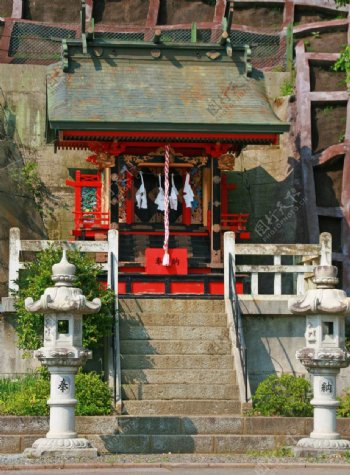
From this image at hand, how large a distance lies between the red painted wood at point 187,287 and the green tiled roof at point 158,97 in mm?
3705

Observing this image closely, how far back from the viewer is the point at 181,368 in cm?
2747

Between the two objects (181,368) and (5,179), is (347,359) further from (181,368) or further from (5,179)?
(5,179)

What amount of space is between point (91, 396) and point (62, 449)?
11.2 feet

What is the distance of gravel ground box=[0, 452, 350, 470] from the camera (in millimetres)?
21719

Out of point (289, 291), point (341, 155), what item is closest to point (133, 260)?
point (289, 291)

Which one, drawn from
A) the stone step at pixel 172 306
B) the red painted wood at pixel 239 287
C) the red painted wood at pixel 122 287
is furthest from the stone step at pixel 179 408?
the red painted wood at pixel 239 287

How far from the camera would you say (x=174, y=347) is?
27875 mm

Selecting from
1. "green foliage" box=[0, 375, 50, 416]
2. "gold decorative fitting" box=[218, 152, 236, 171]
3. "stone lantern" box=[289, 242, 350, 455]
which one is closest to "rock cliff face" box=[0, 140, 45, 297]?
"green foliage" box=[0, 375, 50, 416]

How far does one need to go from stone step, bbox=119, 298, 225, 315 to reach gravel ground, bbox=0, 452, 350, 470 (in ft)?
20.0

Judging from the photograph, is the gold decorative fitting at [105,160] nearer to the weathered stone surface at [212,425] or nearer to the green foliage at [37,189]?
the green foliage at [37,189]

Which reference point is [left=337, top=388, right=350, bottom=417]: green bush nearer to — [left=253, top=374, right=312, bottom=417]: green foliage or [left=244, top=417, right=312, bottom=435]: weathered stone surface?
[left=253, top=374, right=312, bottom=417]: green foliage

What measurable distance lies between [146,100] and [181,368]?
26.9ft

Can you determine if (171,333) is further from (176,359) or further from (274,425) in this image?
(274,425)

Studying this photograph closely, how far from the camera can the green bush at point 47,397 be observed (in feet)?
82.3
